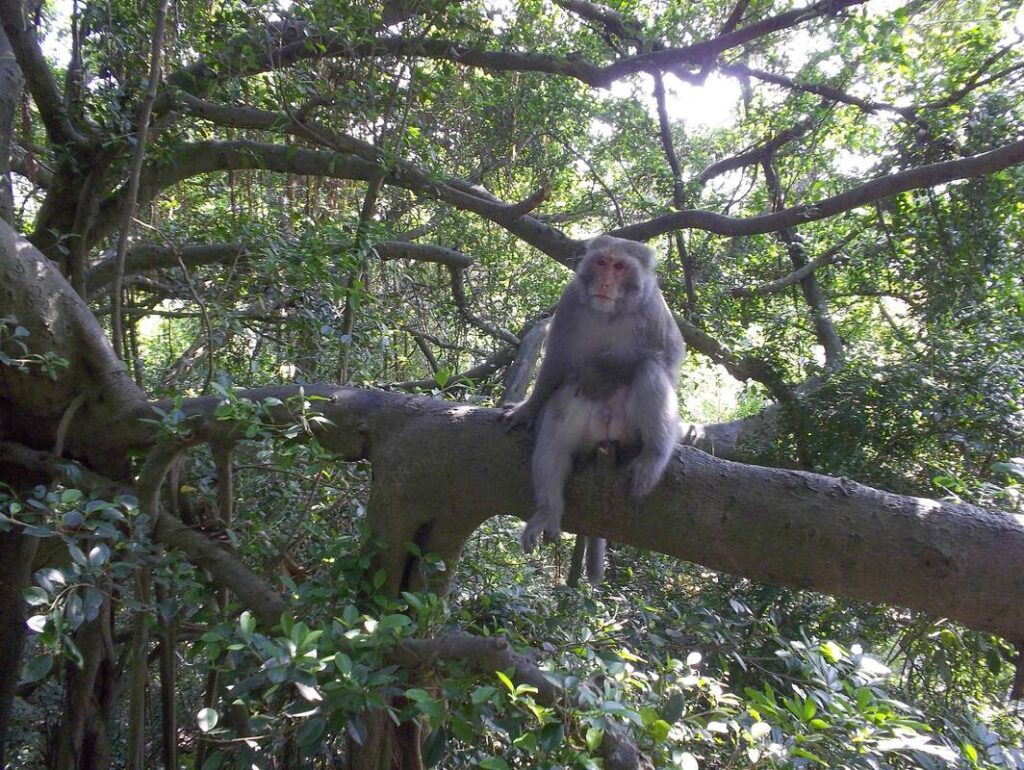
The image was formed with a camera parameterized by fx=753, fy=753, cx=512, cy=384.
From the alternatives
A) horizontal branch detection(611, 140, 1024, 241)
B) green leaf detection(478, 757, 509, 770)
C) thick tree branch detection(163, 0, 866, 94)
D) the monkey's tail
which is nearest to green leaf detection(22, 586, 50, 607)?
green leaf detection(478, 757, 509, 770)

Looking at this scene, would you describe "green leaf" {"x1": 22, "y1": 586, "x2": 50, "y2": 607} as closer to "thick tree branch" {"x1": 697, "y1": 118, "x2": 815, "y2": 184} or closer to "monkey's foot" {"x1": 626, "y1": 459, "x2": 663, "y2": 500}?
"monkey's foot" {"x1": 626, "y1": 459, "x2": 663, "y2": 500}

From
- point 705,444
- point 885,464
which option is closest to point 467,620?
point 885,464

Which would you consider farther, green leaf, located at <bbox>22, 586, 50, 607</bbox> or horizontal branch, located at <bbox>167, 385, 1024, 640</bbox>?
horizontal branch, located at <bbox>167, 385, 1024, 640</bbox>

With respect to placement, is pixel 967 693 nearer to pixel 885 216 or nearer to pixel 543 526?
pixel 543 526

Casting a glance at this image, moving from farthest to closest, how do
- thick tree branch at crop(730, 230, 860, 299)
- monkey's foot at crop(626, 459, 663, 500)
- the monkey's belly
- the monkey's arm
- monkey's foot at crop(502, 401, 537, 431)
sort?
thick tree branch at crop(730, 230, 860, 299) < the monkey's arm < the monkey's belly < monkey's foot at crop(502, 401, 537, 431) < monkey's foot at crop(626, 459, 663, 500)

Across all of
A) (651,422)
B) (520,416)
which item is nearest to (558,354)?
(520,416)

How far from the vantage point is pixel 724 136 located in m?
9.95

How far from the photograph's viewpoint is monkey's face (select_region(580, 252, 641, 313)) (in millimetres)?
3916

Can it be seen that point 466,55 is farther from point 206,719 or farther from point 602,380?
point 206,719

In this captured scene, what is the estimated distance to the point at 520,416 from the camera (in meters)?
3.61

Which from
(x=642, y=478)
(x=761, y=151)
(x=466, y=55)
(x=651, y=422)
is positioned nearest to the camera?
(x=642, y=478)

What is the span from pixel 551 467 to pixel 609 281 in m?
1.15

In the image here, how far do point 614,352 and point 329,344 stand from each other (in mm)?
1849

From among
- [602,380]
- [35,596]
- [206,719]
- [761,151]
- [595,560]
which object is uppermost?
[761,151]
